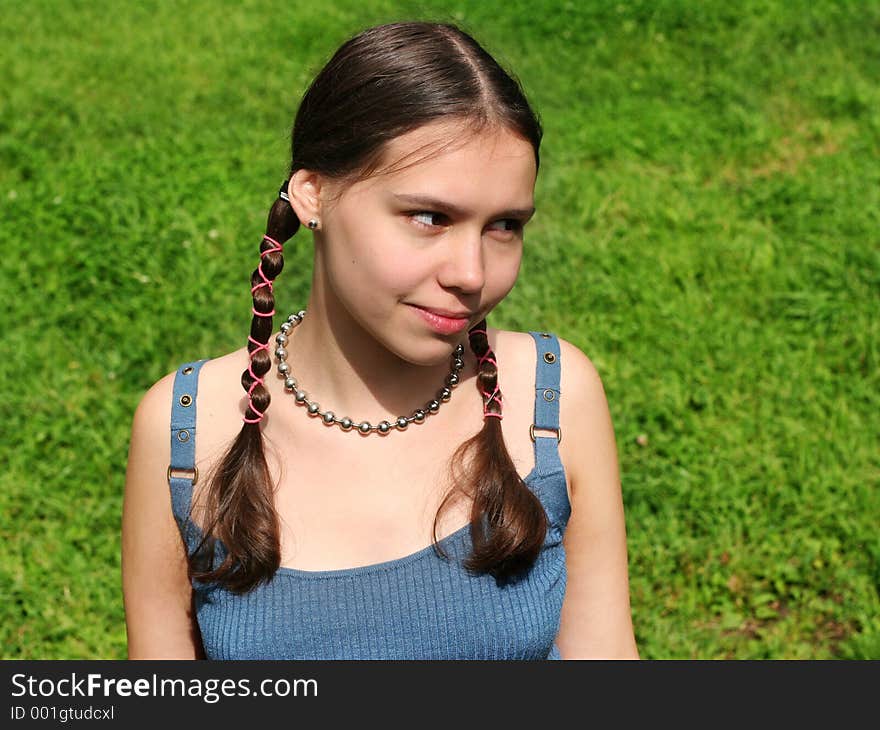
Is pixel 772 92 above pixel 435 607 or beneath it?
above

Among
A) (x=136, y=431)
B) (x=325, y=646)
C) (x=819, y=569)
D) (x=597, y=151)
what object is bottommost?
(x=819, y=569)

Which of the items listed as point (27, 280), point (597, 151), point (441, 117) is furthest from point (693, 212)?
point (441, 117)

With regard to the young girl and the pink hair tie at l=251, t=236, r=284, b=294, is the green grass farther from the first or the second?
the pink hair tie at l=251, t=236, r=284, b=294

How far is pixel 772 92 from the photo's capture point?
6.90 meters

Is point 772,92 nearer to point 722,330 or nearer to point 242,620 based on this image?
point 722,330

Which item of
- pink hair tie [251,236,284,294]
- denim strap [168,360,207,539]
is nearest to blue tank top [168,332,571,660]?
denim strap [168,360,207,539]

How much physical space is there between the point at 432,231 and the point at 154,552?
41.7 inches

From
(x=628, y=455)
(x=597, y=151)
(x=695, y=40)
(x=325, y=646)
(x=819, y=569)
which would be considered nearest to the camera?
(x=325, y=646)

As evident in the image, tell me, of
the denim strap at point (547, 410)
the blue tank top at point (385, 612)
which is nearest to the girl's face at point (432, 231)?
the denim strap at point (547, 410)

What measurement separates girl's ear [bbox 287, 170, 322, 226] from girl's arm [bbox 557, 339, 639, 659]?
0.71 m

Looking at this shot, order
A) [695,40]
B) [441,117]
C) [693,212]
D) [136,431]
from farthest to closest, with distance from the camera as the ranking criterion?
[695,40]
[693,212]
[136,431]
[441,117]

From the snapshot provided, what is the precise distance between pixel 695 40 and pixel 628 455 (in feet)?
13.5

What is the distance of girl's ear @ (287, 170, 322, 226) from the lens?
2389 millimetres

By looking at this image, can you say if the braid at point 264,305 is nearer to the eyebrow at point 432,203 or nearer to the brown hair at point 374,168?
the brown hair at point 374,168
